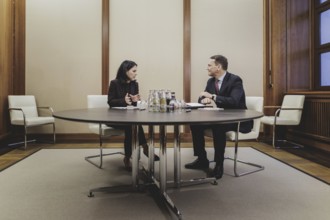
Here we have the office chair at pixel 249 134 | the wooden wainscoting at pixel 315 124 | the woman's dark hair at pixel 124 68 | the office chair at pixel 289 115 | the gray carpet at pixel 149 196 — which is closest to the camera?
the gray carpet at pixel 149 196

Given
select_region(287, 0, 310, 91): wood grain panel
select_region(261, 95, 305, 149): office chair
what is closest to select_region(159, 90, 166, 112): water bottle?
select_region(261, 95, 305, 149): office chair

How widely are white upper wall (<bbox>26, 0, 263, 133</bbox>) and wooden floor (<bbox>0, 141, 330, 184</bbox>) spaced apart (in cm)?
70

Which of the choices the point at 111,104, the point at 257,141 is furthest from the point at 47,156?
the point at 257,141

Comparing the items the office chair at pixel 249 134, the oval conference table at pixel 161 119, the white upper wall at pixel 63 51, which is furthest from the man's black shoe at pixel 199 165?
the white upper wall at pixel 63 51

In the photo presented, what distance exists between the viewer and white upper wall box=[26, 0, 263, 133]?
4.96m

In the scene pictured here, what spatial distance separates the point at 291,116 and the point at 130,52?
2.81m

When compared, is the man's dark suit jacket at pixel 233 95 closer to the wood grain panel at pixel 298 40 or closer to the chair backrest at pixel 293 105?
the chair backrest at pixel 293 105

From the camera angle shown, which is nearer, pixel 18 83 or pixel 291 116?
pixel 291 116

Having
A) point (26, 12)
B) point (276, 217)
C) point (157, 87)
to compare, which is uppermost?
point (26, 12)

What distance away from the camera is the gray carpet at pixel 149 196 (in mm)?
1916

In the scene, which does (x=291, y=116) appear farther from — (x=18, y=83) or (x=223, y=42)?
(x=18, y=83)

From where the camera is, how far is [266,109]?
16.9 feet

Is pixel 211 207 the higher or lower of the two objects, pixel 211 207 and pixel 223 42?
the lower

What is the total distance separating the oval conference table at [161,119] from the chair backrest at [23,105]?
2729mm
